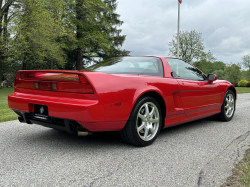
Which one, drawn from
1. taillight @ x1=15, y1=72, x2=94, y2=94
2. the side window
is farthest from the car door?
taillight @ x1=15, y1=72, x2=94, y2=94

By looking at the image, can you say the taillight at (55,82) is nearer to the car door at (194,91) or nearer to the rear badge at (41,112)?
the rear badge at (41,112)

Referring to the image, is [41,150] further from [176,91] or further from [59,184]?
[176,91]

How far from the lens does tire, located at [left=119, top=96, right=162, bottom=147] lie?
3.09 meters

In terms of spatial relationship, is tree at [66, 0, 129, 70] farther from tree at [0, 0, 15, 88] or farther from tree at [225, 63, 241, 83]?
tree at [225, 63, 241, 83]

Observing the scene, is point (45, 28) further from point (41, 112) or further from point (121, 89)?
point (121, 89)

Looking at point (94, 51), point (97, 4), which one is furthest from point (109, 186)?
point (94, 51)

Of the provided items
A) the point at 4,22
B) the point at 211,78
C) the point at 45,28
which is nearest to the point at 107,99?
the point at 211,78

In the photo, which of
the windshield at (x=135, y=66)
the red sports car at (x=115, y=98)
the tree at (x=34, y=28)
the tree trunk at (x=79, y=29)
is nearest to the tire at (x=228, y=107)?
the red sports car at (x=115, y=98)

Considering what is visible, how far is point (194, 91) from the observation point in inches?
162

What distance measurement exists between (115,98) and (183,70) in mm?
1833

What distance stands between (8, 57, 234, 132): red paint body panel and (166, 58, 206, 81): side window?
0.62 feet

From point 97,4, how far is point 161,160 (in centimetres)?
2662

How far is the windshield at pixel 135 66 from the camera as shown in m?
3.49

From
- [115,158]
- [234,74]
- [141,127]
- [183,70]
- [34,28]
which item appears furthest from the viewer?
[234,74]
